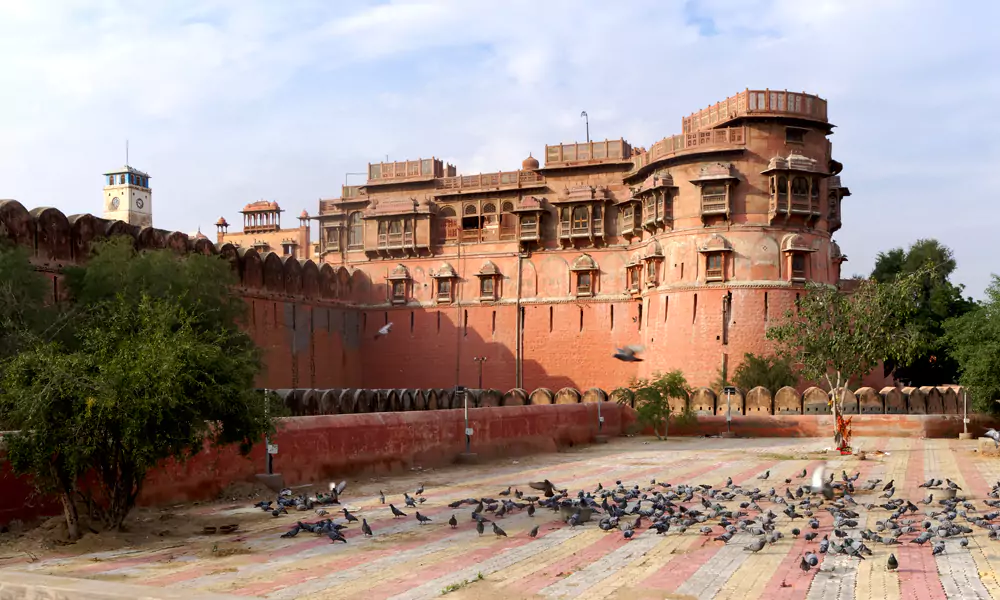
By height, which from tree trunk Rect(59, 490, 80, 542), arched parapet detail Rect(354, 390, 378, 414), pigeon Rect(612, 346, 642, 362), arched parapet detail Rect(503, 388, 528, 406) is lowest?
arched parapet detail Rect(503, 388, 528, 406)

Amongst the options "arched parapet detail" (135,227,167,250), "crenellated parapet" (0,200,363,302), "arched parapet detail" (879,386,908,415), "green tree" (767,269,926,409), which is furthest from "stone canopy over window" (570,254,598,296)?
"green tree" (767,269,926,409)

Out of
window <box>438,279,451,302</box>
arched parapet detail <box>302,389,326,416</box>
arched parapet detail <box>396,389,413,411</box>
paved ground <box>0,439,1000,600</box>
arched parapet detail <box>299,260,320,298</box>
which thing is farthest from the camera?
window <box>438,279,451,302</box>

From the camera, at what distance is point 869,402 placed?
38.8 metres

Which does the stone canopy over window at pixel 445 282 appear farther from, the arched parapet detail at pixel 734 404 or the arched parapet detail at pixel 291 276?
the arched parapet detail at pixel 734 404

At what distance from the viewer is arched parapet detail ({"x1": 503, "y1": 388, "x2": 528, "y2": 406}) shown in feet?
149

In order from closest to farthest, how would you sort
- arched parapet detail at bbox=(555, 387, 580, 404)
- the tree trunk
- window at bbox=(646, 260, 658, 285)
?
the tree trunk → arched parapet detail at bbox=(555, 387, 580, 404) → window at bbox=(646, 260, 658, 285)

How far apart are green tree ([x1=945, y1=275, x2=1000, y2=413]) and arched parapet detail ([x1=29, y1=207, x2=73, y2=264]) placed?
31102 mm

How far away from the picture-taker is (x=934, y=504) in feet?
47.4

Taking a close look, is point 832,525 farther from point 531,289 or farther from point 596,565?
point 531,289

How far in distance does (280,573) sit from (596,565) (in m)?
3.30

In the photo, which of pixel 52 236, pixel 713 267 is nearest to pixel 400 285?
pixel 713 267

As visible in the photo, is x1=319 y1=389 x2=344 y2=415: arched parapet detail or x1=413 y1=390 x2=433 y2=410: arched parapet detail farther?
x1=413 y1=390 x2=433 y2=410: arched parapet detail

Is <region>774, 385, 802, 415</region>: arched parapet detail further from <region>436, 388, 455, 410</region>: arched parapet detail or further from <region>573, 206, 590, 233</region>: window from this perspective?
<region>573, 206, 590, 233</region>: window

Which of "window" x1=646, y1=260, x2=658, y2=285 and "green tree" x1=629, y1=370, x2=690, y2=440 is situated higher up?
"window" x1=646, y1=260, x2=658, y2=285
